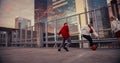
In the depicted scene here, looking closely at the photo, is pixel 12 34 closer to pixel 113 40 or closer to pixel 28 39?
pixel 28 39

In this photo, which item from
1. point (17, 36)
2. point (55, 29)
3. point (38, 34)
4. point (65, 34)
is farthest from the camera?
point (17, 36)

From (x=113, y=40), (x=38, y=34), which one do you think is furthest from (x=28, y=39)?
(x=113, y=40)

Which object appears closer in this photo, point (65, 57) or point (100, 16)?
point (65, 57)

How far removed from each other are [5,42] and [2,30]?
2441 mm

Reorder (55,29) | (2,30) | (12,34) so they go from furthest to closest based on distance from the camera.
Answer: (2,30)
(12,34)
(55,29)

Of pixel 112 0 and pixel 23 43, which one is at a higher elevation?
pixel 112 0

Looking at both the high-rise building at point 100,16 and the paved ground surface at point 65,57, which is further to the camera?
the high-rise building at point 100,16

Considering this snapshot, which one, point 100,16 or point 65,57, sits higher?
point 100,16

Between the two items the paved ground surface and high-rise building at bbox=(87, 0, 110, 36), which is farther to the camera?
high-rise building at bbox=(87, 0, 110, 36)

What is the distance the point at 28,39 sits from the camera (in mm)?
11734

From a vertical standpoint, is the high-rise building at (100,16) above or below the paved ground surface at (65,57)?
above

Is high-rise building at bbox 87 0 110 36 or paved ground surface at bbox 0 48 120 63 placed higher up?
high-rise building at bbox 87 0 110 36

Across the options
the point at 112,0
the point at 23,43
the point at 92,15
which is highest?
the point at 112,0

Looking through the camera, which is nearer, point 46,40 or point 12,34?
point 46,40
